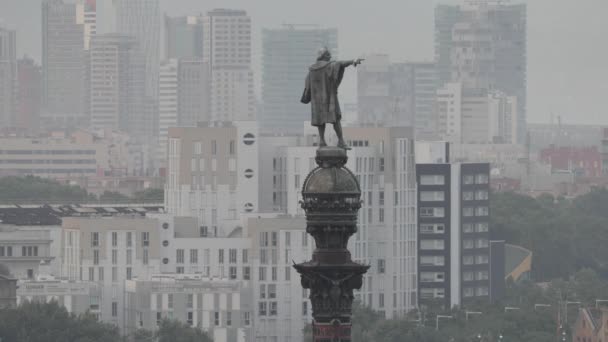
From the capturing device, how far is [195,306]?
134500 millimetres

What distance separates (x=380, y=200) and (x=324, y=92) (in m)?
112

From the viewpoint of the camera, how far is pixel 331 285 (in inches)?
1613

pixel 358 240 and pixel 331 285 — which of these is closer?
pixel 331 285

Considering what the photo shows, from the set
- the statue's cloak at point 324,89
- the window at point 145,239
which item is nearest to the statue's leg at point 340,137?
the statue's cloak at point 324,89

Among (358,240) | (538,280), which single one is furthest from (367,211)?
(538,280)

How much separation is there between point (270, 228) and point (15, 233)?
17986mm

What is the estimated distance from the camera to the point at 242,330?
13375 centimetres

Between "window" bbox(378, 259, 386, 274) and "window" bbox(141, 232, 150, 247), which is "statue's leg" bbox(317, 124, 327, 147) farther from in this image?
"window" bbox(378, 259, 386, 274)

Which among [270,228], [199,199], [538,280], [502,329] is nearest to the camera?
[502,329]

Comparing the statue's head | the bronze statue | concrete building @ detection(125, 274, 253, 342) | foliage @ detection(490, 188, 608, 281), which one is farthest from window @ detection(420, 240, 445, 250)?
the bronze statue

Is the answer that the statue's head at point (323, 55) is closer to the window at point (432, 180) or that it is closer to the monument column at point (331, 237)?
the monument column at point (331, 237)

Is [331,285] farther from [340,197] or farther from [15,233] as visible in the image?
[15,233]

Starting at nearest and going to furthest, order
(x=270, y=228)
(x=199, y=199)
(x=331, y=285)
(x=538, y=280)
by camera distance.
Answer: (x=331, y=285) → (x=270, y=228) → (x=199, y=199) → (x=538, y=280)

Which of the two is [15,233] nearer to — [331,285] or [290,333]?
[290,333]
